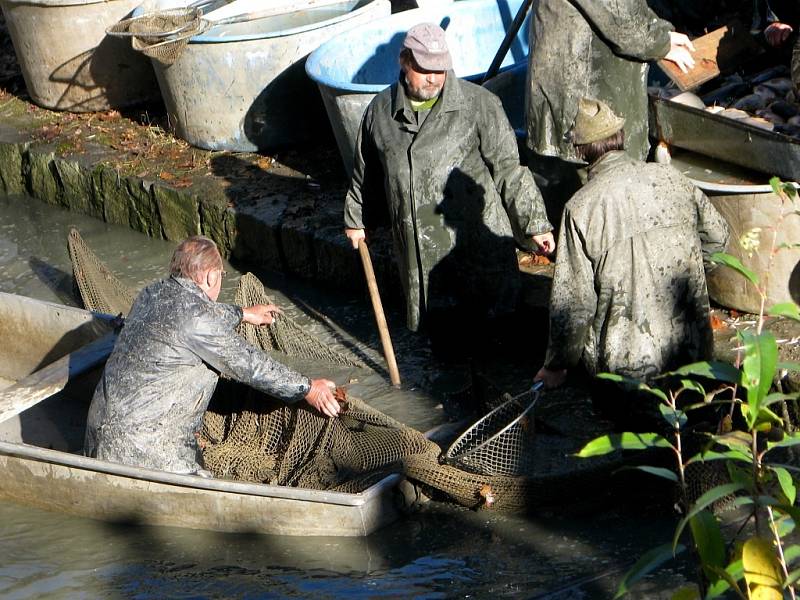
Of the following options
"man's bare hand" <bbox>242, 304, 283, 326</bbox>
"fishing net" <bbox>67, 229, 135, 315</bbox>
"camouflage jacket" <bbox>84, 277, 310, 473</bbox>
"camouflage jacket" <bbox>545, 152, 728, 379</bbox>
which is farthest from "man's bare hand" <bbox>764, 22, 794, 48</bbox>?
"fishing net" <bbox>67, 229, 135, 315</bbox>

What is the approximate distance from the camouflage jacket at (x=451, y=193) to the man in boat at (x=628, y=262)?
1.13m

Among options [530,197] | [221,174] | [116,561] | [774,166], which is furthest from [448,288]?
[221,174]

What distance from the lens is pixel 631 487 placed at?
17.6 ft

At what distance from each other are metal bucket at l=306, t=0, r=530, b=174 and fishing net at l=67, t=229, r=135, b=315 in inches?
77.4

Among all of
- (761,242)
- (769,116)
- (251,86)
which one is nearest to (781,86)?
(769,116)

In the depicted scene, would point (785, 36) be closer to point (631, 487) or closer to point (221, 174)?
point (631, 487)

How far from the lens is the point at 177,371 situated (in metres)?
5.58

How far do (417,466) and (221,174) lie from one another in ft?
16.3

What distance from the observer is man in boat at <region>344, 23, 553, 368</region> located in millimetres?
6145

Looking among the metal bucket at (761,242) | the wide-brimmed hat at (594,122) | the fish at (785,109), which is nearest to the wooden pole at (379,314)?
the metal bucket at (761,242)

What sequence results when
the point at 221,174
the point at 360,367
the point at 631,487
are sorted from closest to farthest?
the point at 631,487
the point at 360,367
the point at 221,174

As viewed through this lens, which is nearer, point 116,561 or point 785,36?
point 116,561

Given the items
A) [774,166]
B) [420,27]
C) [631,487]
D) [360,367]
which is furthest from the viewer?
[360,367]

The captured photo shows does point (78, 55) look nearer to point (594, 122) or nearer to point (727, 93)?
point (727, 93)
